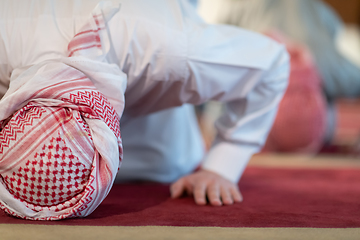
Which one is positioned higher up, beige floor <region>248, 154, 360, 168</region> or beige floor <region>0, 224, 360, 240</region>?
beige floor <region>0, 224, 360, 240</region>

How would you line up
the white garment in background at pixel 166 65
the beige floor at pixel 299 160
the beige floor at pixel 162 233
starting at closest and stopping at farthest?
the beige floor at pixel 162 233
the white garment in background at pixel 166 65
the beige floor at pixel 299 160

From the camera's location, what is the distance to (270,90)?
32.6 inches

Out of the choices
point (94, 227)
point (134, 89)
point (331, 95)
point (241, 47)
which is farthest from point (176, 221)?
point (331, 95)

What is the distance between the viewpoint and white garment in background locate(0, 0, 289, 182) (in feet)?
1.92

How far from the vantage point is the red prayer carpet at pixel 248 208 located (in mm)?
552

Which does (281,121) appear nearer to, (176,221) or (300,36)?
(300,36)

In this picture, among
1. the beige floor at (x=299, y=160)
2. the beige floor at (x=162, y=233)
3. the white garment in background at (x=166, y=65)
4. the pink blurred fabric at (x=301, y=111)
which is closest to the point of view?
the beige floor at (x=162, y=233)

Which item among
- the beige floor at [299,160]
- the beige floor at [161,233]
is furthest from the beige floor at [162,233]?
the beige floor at [299,160]

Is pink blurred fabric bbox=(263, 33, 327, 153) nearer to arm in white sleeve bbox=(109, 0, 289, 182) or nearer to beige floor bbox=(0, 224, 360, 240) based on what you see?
arm in white sleeve bbox=(109, 0, 289, 182)

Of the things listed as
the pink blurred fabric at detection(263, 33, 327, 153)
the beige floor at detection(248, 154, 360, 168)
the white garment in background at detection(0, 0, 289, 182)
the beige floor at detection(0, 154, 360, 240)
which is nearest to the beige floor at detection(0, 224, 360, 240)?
the beige floor at detection(0, 154, 360, 240)

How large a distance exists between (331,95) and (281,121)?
0.53 m

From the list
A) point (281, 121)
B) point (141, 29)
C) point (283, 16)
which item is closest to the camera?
point (141, 29)

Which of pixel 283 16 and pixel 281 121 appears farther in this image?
pixel 283 16

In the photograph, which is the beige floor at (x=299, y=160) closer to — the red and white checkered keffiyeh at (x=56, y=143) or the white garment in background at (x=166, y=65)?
the white garment in background at (x=166, y=65)
